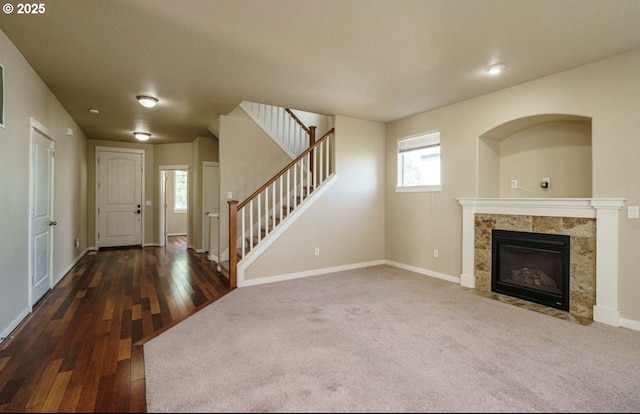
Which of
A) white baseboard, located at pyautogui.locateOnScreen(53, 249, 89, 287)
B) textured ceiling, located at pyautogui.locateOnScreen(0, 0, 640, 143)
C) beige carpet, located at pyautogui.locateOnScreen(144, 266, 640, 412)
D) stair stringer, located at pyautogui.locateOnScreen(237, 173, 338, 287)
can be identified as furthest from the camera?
white baseboard, located at pyautogui.locateOnScreen(53, 249, 89, 287)

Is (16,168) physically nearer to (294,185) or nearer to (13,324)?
(13,324)

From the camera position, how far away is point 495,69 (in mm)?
3223

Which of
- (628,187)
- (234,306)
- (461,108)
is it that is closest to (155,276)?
(234,306)

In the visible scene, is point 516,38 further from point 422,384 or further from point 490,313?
point 422,384

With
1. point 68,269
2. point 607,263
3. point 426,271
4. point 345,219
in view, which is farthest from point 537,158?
point 68,269

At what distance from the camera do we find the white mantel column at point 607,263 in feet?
9.72

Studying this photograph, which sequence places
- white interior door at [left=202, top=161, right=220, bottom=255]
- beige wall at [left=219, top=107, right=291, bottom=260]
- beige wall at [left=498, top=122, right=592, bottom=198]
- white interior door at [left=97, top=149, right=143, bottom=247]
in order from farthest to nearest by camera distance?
1. white interior door at [left=97, top=149, right=143, bottom=247]
2. white interior door at [left=202, top=161, right=220, bottom=255]
3. beige wall at [left=219, top=107, right=291, bottom=260]
4. beige wall at [left=498, top=122, right=592, bottom=198]

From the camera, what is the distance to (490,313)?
3.24m

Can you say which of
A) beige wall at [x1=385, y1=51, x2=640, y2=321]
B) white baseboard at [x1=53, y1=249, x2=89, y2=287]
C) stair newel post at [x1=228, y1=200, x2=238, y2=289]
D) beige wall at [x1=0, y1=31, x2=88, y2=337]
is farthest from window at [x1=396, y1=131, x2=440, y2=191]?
white baseboard at [x1=53, y1=249, x2=89, y2=287]

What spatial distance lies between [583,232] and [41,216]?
6053 millimetres

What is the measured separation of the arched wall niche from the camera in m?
3.51

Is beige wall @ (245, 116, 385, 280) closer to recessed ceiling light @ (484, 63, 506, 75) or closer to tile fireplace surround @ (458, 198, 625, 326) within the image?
tile fireplace surround @ (458, 198, 625, 326)

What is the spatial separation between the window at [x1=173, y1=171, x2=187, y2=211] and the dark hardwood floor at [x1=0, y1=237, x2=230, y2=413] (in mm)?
5218

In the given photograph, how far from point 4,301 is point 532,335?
459cm
